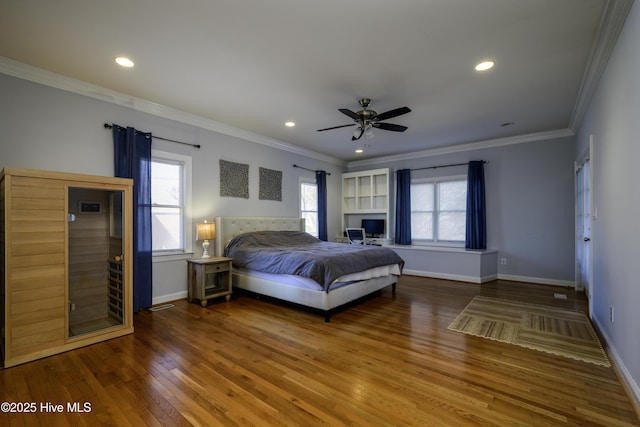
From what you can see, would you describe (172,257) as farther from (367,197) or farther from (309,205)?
(367,197)

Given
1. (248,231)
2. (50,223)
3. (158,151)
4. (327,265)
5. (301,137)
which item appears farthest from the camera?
(301,137)

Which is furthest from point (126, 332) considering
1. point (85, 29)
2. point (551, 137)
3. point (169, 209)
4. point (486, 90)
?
point (551, 137)

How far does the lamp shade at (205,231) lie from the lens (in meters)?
4.43

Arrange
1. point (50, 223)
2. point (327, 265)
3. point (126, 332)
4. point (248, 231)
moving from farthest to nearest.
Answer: point (248, 231) → point (327, 265) → point (126, 332) → point (50, 223)

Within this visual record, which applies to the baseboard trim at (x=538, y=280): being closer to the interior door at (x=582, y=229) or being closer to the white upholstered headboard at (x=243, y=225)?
the interior door at (x=582, y=229)

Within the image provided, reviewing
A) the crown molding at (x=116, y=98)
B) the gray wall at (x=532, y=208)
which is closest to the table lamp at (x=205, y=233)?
the crown molding at (x=116, y=98)

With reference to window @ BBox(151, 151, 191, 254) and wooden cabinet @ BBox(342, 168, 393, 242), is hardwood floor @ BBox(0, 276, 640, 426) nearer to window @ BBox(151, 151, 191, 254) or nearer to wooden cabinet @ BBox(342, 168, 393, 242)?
window @ BBox(151, 151, 191, 254)

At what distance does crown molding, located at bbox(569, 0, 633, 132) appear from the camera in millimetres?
2129

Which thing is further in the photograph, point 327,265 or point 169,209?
point 169,209

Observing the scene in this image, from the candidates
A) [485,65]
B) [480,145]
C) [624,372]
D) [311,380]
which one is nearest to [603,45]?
[485,65]

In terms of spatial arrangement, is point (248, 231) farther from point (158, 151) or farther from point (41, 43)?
point (41, 43)

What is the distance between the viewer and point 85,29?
2459 millimetres

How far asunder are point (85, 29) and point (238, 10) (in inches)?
53.3

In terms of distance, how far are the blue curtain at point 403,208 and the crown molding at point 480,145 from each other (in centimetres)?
42
